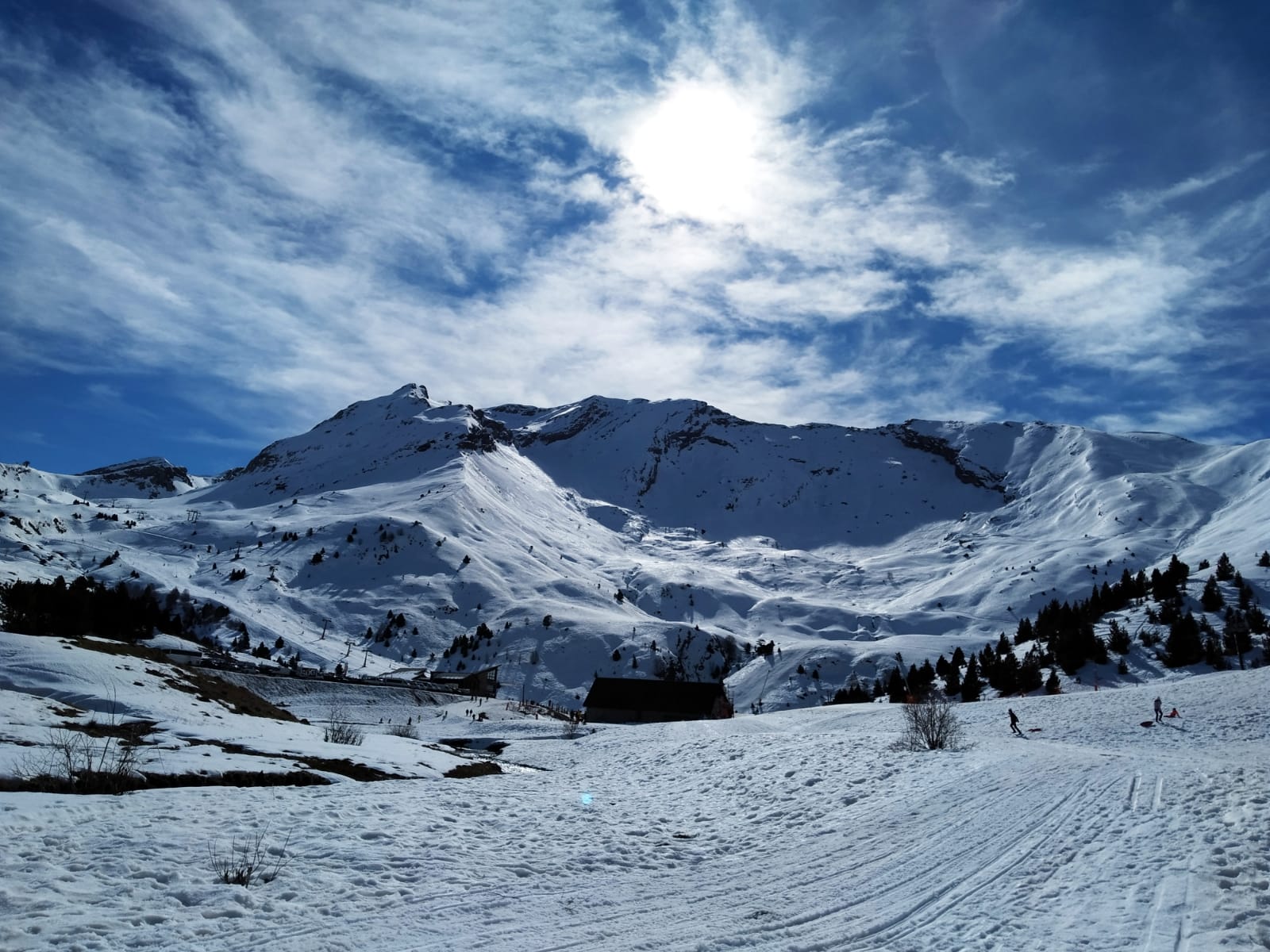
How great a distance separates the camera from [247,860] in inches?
424

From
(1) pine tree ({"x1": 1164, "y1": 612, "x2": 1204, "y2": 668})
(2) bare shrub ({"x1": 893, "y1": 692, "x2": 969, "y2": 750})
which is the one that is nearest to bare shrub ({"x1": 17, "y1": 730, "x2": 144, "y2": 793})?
(2) bare shrub ({"x1": 893, "y1": 692, "x2": 969, "y2": 750})

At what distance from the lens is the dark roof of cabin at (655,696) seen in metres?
77.9

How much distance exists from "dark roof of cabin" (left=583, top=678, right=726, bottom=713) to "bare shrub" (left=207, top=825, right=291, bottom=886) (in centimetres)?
6837

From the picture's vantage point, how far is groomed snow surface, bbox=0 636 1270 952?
8.94 meters

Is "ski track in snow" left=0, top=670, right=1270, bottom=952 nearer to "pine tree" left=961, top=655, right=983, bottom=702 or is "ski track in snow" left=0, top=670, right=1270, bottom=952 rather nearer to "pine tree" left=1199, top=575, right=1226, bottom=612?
"pine tree" left=961, top=655, right=983, bottom=702

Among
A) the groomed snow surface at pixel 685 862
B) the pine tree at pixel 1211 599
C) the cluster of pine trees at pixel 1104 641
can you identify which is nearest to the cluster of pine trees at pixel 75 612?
the groomed snow surface at pixel 685 862

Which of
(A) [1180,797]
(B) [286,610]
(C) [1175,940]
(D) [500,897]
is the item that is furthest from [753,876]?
(B) [286,610]

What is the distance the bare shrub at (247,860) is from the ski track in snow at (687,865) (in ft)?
0.58

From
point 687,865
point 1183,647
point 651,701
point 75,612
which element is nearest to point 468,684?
point 651,701

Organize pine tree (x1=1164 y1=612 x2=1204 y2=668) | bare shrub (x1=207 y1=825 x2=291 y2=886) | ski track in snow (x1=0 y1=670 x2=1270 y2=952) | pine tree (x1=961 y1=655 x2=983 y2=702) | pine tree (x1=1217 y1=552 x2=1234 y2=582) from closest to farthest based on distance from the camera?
ski track in snow (x1=0 y1=670 x2=1270 y2=952) → bare shrub (x1=207 y1=825 x2=291 y2=886) → pine tree (x1=1164 y1=612 x2=1204 y2=668) → pine tree (x1=961 y1=655 x2=983 y2=702) → pine tree (x1=1217 y1=552 x2=1234 y2=582)

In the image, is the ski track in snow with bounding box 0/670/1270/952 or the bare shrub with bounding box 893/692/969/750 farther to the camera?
the bare shrub with bounding box 893/692/969/750

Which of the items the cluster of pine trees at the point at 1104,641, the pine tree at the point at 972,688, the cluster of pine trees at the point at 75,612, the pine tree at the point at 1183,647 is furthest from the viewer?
the pine tree at the point at 972,688

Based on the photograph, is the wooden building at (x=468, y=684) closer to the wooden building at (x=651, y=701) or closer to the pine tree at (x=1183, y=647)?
the wooden building at (x=651, y=701)

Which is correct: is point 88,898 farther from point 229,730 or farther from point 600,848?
point 229,730
